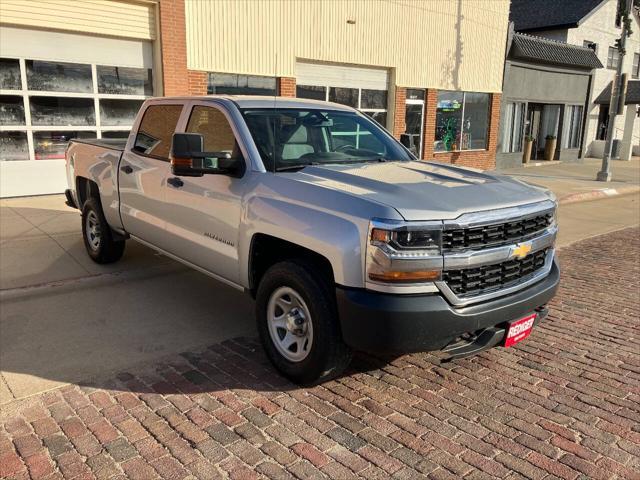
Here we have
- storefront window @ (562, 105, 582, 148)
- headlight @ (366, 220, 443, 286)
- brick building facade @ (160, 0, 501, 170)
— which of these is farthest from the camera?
storefront window @ (562, 105, 582, 148)

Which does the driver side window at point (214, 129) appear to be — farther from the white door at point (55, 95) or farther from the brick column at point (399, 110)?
the brick column at point (399, 110)

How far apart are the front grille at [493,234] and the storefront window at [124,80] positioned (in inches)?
387

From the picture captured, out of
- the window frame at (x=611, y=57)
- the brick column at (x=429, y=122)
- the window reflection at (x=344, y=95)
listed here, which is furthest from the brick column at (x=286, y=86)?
the window frame at (x=611, y=57)

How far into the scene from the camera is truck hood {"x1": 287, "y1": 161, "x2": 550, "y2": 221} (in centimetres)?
332

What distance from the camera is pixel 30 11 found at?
9.90m

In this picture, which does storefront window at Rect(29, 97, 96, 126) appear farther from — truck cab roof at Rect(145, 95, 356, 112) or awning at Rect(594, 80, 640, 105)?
awning at Rect(594, 80, 640, 105)

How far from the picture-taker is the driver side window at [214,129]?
14.4 ft

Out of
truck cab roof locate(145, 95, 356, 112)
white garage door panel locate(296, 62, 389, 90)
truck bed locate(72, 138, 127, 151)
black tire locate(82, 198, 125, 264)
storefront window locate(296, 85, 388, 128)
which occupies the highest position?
white garage door panel locate(296, 62, 389, 90)

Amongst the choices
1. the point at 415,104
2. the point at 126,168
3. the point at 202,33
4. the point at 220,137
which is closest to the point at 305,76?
the point at 202,33

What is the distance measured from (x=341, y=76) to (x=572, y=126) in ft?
45.9

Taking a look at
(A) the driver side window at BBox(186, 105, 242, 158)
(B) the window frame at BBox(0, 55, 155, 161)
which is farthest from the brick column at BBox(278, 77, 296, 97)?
(A) the driver side window at BBox(186, 105, 242, 158)

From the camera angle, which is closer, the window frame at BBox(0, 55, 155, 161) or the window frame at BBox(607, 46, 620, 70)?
the window frame at BBox(0, 55, 155, 161)

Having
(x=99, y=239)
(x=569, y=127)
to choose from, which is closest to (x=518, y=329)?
(x=99, y=239)

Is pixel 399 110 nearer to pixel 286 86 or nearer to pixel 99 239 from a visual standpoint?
pixel 286 86
